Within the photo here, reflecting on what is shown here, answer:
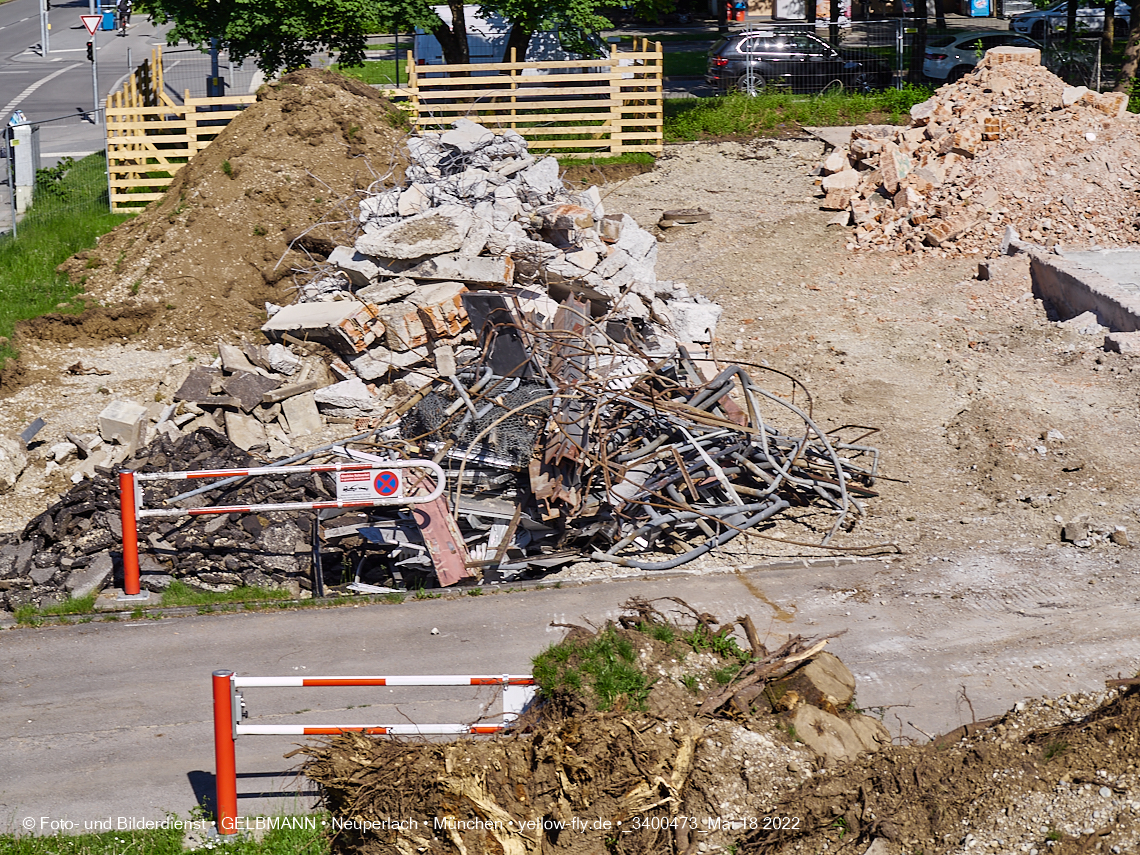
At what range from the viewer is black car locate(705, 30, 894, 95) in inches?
955

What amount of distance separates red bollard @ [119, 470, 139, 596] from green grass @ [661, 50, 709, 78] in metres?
26.4

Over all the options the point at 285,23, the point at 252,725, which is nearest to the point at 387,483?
the point at 252,725

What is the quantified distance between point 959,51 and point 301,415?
20.1 m

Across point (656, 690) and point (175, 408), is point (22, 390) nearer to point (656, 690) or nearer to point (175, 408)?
point (175, 408)

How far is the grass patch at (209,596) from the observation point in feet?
26.6

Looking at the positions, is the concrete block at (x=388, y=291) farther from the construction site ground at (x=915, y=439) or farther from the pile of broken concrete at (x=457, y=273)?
the construction site ground at (x=915, y=439)

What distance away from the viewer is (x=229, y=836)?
5.37 m

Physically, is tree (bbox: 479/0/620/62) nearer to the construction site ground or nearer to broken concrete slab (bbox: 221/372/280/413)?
the construction site ground

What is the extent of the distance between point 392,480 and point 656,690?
2719 millimetres

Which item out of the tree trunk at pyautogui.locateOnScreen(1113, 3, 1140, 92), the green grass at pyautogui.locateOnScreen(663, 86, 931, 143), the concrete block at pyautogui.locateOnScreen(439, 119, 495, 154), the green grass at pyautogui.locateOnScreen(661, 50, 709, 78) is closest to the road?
the concrete block at pyautogui.locateOnScreen(439, 119, 495, 154)

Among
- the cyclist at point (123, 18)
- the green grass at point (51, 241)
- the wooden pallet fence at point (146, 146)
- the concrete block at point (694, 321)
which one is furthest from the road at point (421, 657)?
the cyclist at point (123, 18)

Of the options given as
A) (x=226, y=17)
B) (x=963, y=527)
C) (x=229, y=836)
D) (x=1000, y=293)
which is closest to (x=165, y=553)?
(x=229, y=836)

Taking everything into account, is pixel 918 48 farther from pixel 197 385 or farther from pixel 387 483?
pixel 387 483

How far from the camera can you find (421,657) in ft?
23.5
